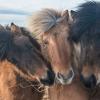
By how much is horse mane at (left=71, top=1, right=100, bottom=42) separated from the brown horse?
116 millimetres

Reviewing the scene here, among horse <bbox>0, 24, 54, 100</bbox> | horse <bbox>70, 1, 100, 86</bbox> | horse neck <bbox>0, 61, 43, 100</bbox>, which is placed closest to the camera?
horse <bbox>70, 1, 100, 86</bbox>

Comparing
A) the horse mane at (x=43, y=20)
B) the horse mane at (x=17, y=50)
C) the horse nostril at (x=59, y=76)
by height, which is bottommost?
the horse nostril at (x=59, y=76)

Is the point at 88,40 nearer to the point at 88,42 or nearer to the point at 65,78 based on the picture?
the point at 88,42

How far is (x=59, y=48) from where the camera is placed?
5004mm

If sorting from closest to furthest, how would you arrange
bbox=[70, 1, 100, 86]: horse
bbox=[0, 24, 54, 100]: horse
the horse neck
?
1. bbox=[70, 1, 100, 86]: horse
2. bbox=[0, 24, 54, 100]: horse
3. the horse neck

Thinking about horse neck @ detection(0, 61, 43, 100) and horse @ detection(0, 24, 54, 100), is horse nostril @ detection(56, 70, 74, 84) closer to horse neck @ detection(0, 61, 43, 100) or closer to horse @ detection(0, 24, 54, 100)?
horse @ detection(0, 24, 54, 100)

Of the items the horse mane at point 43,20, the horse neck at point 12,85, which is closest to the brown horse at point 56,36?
the horse mane at point 43,20

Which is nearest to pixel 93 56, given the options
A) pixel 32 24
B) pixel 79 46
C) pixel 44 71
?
pixel 79 46

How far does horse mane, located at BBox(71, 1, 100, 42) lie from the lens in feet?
16.3

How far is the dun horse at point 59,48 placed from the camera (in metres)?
4.97

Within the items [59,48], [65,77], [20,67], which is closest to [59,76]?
[65,77]

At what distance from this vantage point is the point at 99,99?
5.19 m

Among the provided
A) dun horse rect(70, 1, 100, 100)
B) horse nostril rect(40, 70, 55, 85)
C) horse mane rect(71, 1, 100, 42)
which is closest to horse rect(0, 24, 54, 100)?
horse nostril rect(40, 70, 55, 85)

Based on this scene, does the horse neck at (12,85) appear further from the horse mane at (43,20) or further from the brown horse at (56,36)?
the horse mane at (43,20)
